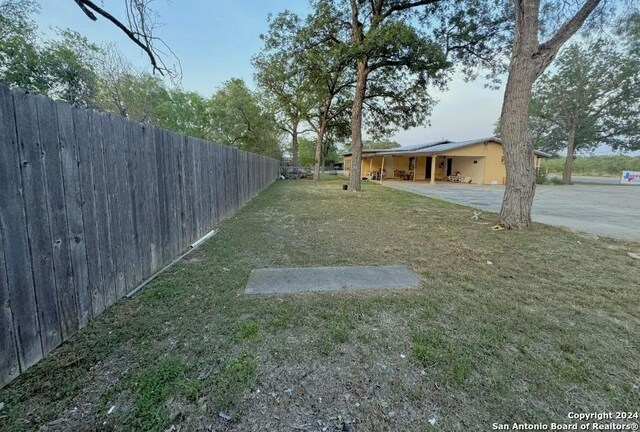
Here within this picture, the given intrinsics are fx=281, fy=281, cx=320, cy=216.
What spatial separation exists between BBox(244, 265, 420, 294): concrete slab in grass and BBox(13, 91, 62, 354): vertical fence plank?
1.53 m

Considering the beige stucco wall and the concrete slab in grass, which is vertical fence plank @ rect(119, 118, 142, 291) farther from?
the beige stucco wall

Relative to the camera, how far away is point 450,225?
641cm

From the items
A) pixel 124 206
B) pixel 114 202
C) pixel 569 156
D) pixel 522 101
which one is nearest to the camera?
pixel 114 202

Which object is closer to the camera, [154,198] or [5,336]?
[5,336]

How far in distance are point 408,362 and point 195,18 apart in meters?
5.98

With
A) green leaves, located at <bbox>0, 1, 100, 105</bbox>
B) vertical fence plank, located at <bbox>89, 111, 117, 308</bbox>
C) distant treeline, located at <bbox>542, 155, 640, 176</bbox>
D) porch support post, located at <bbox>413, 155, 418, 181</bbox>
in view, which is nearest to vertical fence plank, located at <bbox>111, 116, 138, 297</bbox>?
vertical fence plank, located at <bbox>89, 111, 117, 308</bbox>

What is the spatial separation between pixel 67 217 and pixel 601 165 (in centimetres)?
6115

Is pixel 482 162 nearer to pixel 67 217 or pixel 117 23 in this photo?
pixel 117 23

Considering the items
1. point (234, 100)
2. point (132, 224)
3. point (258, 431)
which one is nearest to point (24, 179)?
point (132, 224)

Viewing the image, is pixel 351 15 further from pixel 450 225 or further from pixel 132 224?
pixel 132 224

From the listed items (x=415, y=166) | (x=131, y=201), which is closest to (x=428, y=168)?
(x=415, y=166)

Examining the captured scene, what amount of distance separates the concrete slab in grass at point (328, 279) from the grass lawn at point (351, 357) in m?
0.17

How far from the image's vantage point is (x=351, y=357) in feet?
6.49

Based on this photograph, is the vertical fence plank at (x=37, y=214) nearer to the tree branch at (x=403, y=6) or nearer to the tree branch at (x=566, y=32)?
the tree branch at (x=566, y=32)
